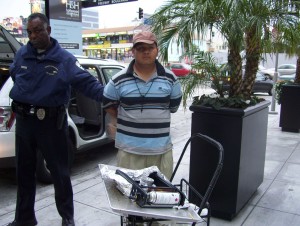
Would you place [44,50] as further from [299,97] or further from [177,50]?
[299,97]

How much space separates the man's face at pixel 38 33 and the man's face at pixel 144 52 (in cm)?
84

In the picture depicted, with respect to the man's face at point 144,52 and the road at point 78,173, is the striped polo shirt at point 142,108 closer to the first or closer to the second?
the man's face at point 144,52

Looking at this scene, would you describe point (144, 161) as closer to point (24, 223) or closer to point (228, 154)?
point (228, 154)

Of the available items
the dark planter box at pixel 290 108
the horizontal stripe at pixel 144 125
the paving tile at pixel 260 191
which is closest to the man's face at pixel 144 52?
the horizontal stripe at pixel 144 125

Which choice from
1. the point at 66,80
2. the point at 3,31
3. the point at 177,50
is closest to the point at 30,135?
the point at 66,80

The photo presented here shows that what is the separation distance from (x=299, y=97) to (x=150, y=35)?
20.3 ft

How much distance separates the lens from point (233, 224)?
3.51 metres

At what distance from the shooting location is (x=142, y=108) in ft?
8.64

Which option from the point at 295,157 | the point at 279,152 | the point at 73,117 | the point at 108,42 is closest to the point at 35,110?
the point at 73,117

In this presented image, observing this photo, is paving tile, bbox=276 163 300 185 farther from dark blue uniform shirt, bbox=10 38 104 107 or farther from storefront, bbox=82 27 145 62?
storefront, bbox=82 27 145 62

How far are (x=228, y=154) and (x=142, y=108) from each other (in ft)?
3.97

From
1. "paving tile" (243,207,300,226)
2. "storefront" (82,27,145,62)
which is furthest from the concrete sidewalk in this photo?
"storefront" (82,27,145,62)

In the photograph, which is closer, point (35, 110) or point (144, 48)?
point (144, 48)

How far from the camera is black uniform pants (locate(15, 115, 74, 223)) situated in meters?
3.03
